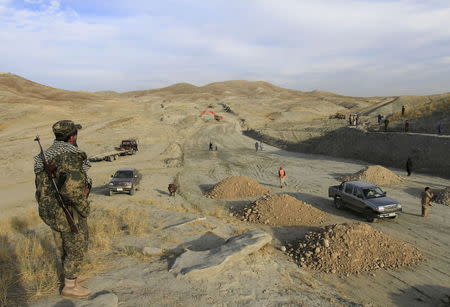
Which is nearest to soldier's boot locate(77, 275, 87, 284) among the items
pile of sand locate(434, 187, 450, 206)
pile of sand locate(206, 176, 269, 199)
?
pile of sand locate(206, 176, 269, 199)

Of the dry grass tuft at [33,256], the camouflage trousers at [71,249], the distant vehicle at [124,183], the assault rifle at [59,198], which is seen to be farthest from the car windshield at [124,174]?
the assault rifle at [59,198]

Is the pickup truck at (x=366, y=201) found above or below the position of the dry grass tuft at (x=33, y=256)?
below

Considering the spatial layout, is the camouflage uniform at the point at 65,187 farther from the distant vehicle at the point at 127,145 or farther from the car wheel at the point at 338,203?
the distant vehicle at the point at 127,145

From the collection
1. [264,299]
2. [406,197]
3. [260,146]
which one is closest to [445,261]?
[264,299]

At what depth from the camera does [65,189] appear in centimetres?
452

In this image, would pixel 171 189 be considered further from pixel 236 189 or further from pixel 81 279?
pixel 81 279

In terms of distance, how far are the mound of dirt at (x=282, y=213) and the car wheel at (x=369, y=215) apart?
1.96 meters

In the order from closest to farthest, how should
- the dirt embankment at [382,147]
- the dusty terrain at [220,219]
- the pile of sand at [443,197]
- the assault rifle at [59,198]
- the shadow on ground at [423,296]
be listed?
the assault rifle at [59,198]
the dusty terrain at [220,219]
the shadow on ground at [423,296]
the pile of sand at [443,197]
the dirt embankment at [382,147]

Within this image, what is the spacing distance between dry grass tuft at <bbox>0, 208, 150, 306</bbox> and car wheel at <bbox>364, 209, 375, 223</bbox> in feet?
34.6

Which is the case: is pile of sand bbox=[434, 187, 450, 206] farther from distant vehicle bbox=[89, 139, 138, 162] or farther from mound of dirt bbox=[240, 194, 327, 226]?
distant vehicle bbox=[89, 139, 138, 162]

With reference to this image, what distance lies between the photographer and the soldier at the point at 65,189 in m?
4.58

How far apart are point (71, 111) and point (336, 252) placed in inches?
2760

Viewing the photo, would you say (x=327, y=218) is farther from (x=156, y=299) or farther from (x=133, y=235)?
(x=156, y=299)

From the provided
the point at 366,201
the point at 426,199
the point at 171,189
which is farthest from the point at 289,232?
the point at 171,189
